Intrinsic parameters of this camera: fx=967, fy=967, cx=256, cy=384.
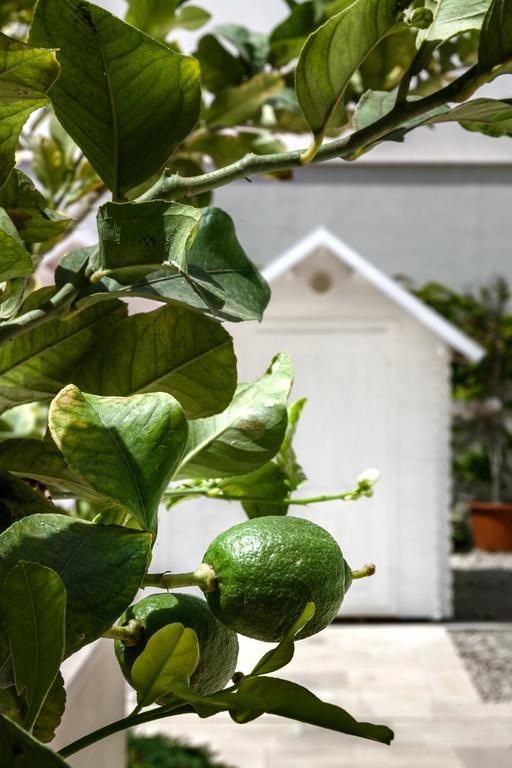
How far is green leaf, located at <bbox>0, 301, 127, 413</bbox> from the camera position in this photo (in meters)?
0.41

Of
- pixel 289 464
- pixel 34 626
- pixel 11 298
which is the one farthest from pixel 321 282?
pixel 34 626

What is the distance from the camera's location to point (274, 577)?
1.06ft

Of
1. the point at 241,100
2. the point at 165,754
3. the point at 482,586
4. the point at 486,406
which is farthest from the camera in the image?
the point at 486,406

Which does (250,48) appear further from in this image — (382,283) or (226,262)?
(382,283)

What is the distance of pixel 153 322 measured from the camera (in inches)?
16.2

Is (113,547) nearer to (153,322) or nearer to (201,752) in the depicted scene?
(153,322)

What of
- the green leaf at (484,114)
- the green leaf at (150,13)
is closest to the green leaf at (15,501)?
the green leaf at (484,114)

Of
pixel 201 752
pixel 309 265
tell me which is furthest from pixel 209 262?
pixel 309 265

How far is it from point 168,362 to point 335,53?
14cm

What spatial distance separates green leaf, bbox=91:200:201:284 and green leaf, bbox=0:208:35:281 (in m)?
0.03

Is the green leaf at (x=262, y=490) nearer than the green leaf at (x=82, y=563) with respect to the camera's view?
No

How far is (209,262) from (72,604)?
16cm

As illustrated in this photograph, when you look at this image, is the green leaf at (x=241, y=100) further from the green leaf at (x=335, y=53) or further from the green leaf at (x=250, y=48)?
the green leaf at (x=335, y=53)

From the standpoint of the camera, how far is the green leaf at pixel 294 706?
283 mm
